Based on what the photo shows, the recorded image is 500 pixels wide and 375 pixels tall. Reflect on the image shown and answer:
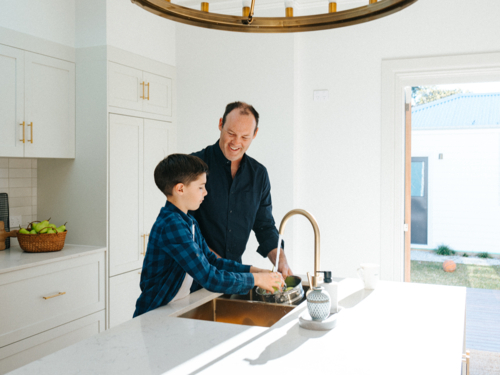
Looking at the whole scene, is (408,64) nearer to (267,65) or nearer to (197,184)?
(267,65)

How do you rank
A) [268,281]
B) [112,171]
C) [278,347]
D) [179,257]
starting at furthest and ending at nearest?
[112,171] → [268,281] → [179,257] → [278,347]

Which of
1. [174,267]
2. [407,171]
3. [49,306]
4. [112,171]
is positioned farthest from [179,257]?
[407,171]

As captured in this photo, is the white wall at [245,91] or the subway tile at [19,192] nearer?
the subway tile at [19,192]

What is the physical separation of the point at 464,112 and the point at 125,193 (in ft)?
8.14

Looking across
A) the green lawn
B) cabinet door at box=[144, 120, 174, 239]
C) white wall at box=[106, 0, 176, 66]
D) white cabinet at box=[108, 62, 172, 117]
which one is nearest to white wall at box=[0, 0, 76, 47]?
white wall at box=[106, 0, 176, 66]

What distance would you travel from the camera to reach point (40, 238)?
279 cm

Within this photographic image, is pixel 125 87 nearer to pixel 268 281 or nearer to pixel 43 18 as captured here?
pixel 43 18

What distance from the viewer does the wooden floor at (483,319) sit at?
328cm

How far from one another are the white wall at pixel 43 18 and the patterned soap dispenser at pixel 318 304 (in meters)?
2.48

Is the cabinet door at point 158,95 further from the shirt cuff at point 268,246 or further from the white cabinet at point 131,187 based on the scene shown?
the shirt cuff at point 268,246

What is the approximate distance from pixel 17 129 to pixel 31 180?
1.95 feet

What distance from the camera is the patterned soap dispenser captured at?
1.40 meters

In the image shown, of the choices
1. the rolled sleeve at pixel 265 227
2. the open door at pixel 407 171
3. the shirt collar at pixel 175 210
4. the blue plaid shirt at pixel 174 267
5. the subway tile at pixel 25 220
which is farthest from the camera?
the open door at pixel 407 171

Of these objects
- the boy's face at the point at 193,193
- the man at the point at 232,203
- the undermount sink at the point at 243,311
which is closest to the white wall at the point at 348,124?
the man at the point at 232,203
